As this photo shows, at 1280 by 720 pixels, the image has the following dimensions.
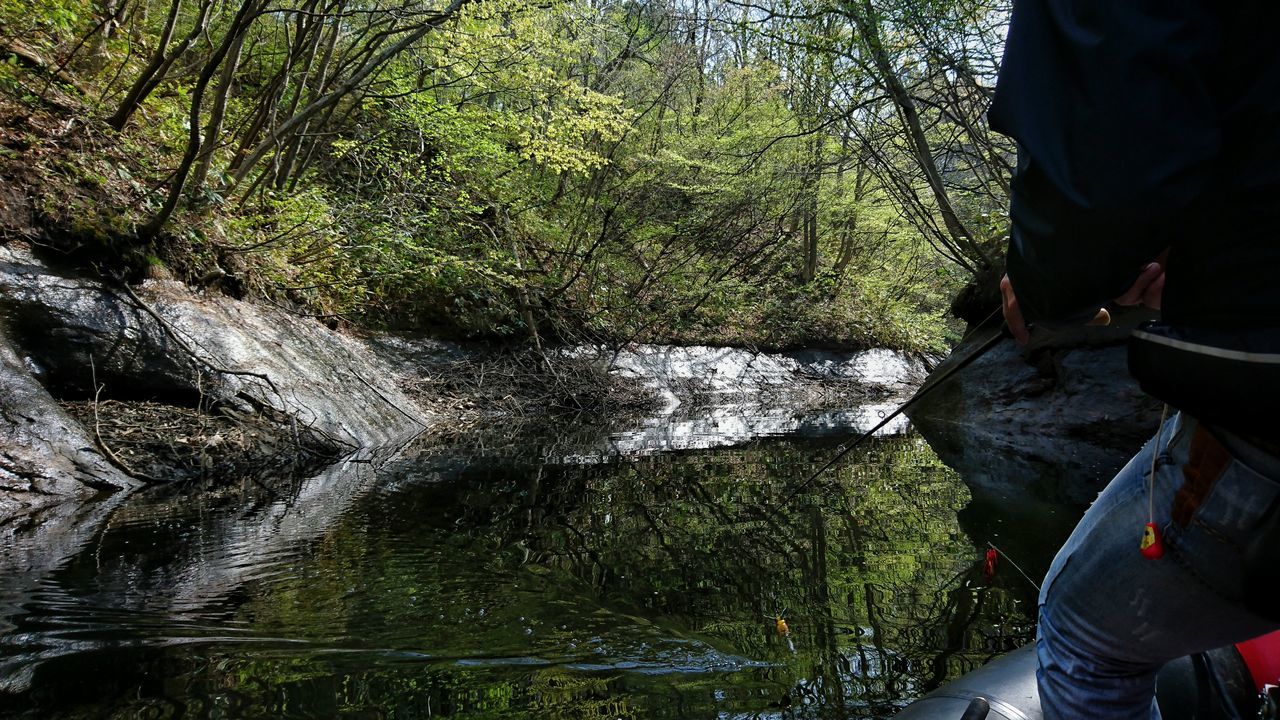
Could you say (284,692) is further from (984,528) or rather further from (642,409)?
(642,409)

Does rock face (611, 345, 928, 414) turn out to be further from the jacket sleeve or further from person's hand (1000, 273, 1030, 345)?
the jacket sleeve

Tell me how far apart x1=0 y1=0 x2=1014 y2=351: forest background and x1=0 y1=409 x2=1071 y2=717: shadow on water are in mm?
3786

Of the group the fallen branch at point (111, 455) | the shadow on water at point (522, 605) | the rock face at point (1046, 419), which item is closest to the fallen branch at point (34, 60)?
the fallen branch at point (111, 455)

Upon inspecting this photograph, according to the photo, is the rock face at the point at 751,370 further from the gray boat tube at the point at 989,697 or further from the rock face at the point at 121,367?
the gray boat tube at the point at 989,697

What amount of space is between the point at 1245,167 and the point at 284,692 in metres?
2.45

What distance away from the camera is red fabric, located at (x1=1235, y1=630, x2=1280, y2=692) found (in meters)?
1.41

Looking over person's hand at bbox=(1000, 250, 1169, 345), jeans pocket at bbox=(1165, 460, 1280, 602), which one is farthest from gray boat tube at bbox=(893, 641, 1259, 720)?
person's hand at bbox=(1000, 250, 1169, 345)

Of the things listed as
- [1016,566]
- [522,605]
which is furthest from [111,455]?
[1016,566]

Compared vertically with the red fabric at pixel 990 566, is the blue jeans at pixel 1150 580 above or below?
above

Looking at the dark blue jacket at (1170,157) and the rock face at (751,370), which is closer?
the dark blue jacket at (1170,157)

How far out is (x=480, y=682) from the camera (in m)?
2.15

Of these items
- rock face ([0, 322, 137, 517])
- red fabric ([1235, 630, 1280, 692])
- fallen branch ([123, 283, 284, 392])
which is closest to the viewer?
red fabric ([1235, 630, 1280, 692])

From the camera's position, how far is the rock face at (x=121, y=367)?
4.41 m

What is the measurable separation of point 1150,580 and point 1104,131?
65 cm
